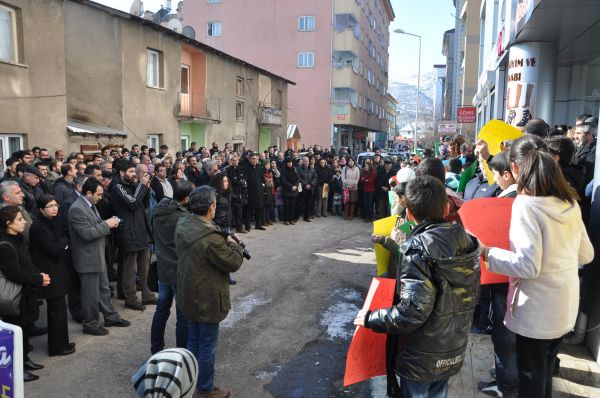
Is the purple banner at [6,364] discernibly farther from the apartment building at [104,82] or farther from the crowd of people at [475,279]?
the apartment building at [104,82]

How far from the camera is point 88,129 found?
1502cm

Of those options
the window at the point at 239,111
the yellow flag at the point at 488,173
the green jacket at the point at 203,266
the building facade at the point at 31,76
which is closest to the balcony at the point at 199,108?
the window at the point at 239,111

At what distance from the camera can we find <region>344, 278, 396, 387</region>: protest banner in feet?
9.99

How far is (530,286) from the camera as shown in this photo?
312 centimetres

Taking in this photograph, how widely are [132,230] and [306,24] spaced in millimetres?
36261

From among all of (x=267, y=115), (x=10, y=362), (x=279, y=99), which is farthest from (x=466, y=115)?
(x=10, y=362)

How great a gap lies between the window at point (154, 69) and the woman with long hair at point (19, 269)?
1455 cm

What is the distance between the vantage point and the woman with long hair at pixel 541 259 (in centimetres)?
301

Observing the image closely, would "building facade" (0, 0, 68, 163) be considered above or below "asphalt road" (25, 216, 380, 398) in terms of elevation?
above

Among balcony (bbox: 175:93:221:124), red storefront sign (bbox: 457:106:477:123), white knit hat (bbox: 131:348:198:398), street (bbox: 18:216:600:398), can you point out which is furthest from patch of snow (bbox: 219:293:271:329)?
red storefront sign (bbox: 457:106:477:123)

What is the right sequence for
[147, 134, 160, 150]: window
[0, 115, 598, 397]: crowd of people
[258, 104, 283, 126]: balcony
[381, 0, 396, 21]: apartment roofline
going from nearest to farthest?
[0, 115, 598, 397]: crowd of people < [147, 134, 160, 150]: window < [258, 104, 283, 126]: balcony < [381, 0, 396, 21]: apartment roofline

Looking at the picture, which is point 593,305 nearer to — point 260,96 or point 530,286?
point 530,286

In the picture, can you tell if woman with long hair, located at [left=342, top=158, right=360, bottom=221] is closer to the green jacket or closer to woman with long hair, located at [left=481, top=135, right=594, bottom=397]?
the green jacket

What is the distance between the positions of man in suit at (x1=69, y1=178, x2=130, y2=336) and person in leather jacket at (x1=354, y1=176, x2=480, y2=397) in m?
4.04
